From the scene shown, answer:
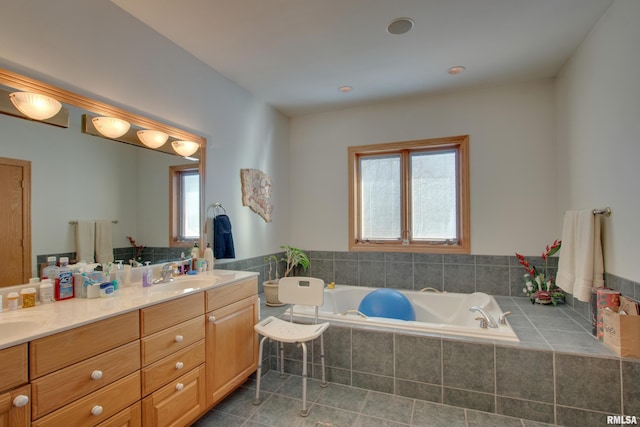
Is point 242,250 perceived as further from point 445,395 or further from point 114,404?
point 445,395

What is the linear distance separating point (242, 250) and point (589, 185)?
2.95m

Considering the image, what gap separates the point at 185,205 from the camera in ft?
7.91

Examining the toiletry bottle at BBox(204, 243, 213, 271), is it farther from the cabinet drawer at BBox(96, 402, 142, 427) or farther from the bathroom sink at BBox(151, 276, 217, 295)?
the cabinet drawer at BBox(96, 402, 142, 427)

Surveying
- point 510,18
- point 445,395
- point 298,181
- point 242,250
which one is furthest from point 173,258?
point 510,18

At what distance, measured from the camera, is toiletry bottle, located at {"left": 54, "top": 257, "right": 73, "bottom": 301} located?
5.13 feet

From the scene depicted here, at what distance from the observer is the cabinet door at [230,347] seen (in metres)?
1.93

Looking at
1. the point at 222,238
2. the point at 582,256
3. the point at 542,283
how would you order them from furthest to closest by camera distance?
the point at 542,283 → the point at 222,238 → the point at 582,256

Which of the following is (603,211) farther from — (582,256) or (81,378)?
(81,378)

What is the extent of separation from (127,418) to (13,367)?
58 centimetres

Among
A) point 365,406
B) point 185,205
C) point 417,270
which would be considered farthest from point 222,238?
point 417,270

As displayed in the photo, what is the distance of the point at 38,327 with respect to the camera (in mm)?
1220

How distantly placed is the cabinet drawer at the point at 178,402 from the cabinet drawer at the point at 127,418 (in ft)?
0.09

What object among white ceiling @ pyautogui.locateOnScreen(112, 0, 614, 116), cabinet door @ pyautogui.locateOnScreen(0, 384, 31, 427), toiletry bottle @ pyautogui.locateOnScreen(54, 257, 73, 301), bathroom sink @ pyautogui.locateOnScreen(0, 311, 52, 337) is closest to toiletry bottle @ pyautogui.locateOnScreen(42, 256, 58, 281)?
toiletry bottle @ pyautogui.locateOnScreen(54, 257, 73, 301)

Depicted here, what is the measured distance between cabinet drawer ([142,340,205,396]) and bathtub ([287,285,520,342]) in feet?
2.99
